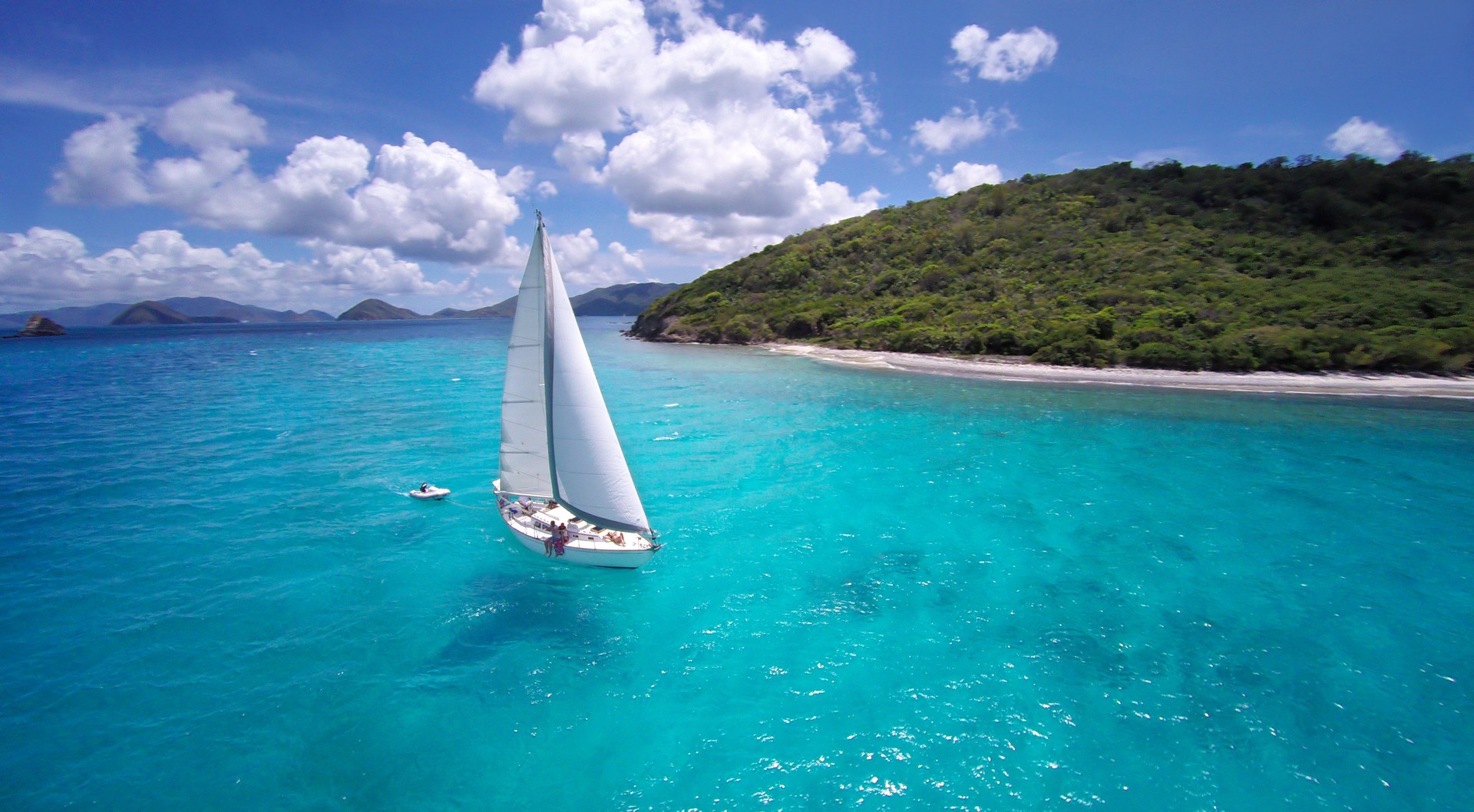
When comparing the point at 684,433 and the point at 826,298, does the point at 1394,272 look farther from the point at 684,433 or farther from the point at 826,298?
the point at 684,433

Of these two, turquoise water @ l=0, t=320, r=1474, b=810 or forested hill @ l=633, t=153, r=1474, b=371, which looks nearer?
turquoise water @ l=0, t=320, r=1474, b=810

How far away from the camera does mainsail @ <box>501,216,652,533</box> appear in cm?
1688

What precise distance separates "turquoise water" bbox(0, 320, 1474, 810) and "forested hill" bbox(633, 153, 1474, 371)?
30.1 m

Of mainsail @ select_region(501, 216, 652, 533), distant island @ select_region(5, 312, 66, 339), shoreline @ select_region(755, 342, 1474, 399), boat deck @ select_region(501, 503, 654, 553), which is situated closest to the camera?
mainsail @ select_region(501, 216, 652, 533)

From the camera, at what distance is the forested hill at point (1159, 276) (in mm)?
57531

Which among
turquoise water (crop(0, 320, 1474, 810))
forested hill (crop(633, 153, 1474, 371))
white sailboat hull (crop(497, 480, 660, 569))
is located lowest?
turquoise water (crop(0, 320, 1474, 810))

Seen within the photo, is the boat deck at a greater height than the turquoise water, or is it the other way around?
the boat deck

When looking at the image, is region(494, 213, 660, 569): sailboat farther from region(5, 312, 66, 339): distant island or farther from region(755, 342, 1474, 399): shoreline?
region(5, 312, 66, 339): distant island

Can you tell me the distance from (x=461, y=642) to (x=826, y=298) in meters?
109

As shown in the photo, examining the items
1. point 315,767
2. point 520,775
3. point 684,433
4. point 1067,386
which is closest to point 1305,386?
point 1067,386

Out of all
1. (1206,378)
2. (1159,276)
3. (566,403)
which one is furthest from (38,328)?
(1159,276)

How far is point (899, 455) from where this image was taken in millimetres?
33688

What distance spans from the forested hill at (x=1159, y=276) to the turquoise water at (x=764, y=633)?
98.7 feet

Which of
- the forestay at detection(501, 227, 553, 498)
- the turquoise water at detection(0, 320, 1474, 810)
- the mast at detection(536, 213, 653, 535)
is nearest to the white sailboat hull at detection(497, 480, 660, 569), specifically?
the mast at detection(536, 213, 653, 535)
